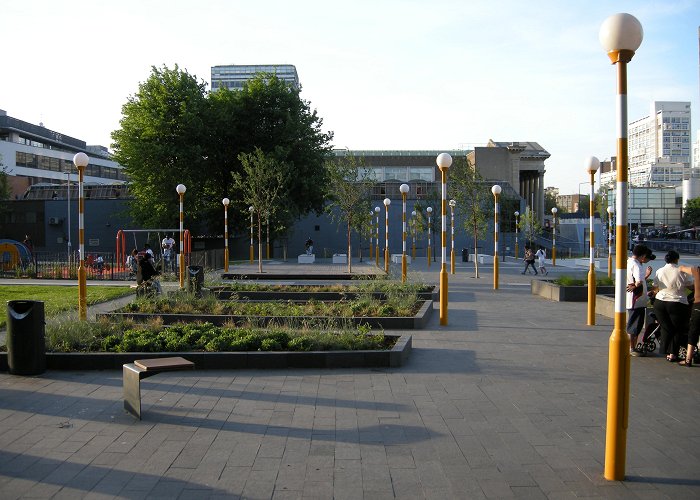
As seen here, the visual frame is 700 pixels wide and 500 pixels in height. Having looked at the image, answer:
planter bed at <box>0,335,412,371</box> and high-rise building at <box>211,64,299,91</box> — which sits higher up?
high-rise building at <box>211,64,299,91</box>

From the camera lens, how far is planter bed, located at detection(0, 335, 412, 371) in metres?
9.38

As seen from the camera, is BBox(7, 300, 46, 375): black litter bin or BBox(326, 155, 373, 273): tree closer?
BBox(7, 300, 46, 375): black litter bin

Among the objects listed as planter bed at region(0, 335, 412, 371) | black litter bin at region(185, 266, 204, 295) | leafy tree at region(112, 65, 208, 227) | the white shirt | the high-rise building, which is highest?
the high-rise building

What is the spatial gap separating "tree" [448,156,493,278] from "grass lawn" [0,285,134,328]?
1795cm

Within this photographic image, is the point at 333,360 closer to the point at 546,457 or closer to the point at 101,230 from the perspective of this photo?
the point at 546,457

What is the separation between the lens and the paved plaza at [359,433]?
203 inches

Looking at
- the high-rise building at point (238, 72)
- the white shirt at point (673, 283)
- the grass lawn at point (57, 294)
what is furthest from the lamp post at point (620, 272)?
the high-rise building at point (238, 72)

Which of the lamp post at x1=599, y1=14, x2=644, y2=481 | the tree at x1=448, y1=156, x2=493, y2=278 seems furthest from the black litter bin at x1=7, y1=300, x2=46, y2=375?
the tree at x1=448, y1=156, x2=493, y2=278

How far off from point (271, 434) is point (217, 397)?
5.53 feet

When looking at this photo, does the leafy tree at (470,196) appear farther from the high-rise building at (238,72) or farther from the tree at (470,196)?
the high-rise building at (238,72)

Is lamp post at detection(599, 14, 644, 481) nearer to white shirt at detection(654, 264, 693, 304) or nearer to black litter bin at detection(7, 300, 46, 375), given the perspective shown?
white shirt at detection(654, 264, 693, 304)

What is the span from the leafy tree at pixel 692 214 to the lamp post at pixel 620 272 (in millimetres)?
105620

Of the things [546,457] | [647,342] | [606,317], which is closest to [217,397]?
[546,457]

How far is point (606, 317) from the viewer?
15258mm
